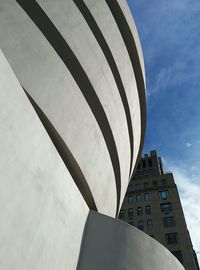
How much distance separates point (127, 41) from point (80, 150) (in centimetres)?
586

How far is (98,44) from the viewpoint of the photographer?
8742mm

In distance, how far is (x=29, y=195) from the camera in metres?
4.51

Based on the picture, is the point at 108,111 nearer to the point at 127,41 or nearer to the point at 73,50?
the point at 73,50

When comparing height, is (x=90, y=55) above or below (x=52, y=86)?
above

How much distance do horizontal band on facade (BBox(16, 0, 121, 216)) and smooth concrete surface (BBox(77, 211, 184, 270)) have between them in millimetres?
3109

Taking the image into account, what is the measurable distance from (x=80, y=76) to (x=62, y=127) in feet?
6.40

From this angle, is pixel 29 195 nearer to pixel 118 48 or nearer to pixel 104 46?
pixel 104 46

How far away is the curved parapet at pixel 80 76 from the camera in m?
6.17

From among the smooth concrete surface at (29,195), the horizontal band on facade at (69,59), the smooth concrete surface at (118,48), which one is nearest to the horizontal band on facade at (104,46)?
the smooth concrete surface at (118,48)

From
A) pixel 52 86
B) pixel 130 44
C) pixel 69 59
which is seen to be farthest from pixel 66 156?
pixel 130 44

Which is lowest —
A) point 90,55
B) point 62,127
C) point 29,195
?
point 29,195

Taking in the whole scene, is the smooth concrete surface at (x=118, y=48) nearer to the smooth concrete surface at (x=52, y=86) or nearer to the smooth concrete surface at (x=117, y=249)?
the smooth concrete surface at (x=52, y=86)

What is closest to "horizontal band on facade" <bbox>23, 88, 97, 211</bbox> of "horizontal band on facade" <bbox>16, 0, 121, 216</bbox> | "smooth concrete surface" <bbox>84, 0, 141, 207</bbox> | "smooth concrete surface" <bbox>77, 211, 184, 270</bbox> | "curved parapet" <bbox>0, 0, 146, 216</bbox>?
"curved parapet" <bbox>0, 0, 146, 216</bbox>

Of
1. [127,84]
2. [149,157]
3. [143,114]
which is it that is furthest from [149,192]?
[127,84]
